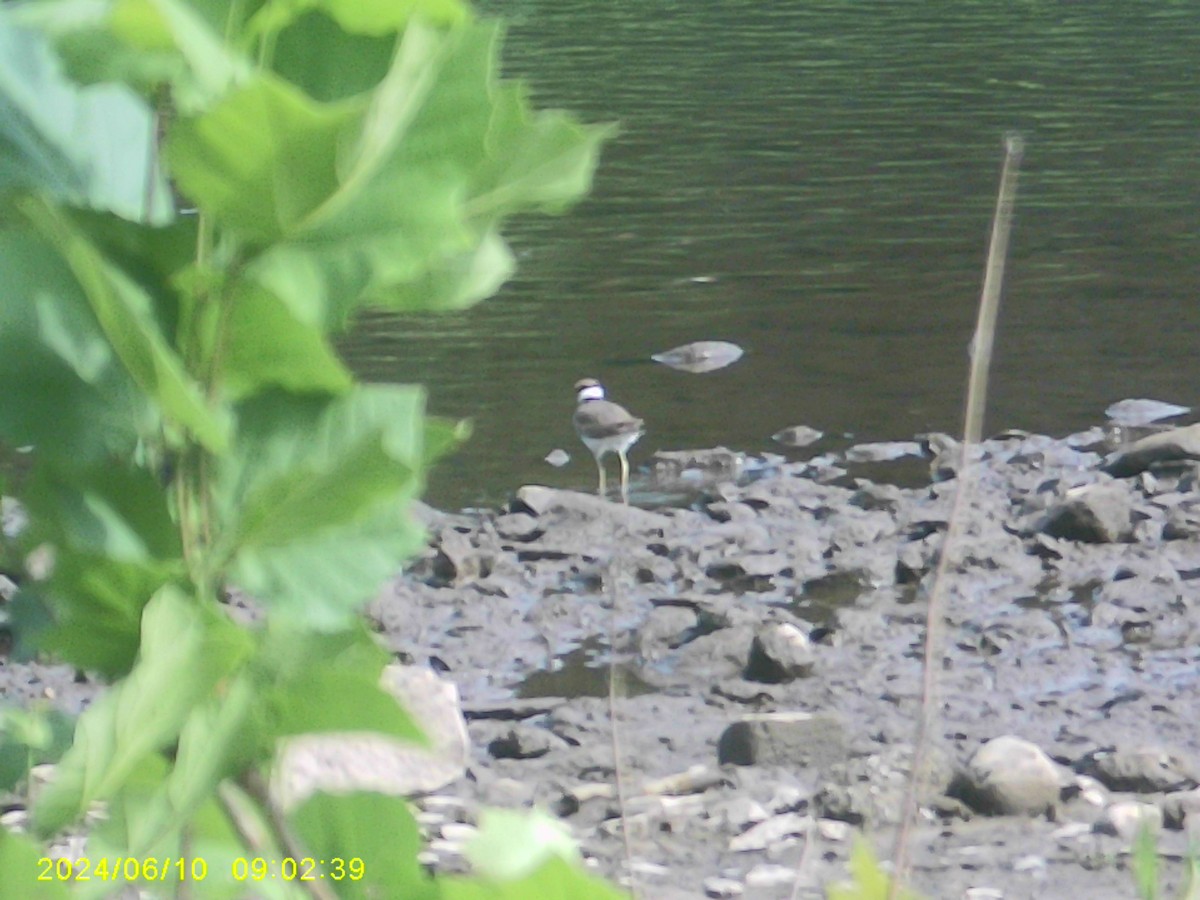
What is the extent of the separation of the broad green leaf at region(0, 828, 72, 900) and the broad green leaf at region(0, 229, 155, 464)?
16cm

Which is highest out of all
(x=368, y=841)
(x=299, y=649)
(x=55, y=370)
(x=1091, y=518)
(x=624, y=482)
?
(x=55, y=370)

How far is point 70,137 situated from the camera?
0.77m

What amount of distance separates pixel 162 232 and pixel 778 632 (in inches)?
229

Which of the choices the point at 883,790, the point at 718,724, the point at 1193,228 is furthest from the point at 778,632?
the point at 1193,228

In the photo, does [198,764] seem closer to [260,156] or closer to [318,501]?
[318,501]

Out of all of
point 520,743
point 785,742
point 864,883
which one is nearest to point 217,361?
point 864,883

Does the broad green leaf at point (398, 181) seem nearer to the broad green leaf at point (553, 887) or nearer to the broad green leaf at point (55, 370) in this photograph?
the broad green leaf at point (55, 370)

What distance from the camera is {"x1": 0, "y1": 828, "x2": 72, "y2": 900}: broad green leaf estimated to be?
0.73 meters

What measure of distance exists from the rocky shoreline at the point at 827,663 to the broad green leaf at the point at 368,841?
2.68 meters

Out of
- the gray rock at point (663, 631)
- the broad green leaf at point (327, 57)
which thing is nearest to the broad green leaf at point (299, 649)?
the broad green leaf at point (327, 57)

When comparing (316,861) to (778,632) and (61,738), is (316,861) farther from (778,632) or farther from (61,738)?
(778,632)

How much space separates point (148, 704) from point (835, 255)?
12.7 meters

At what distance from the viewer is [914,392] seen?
10203mm

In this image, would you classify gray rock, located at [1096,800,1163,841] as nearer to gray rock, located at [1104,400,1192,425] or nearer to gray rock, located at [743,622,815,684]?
gray rock, located at [743,622,815,684]
